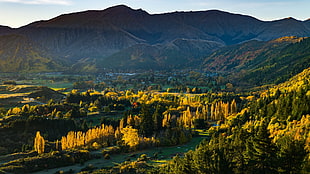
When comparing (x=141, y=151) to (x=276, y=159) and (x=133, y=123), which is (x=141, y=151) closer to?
(x=133, y=123)

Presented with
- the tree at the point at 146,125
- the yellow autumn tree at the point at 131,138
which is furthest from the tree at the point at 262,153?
the tree at the point at 146,125

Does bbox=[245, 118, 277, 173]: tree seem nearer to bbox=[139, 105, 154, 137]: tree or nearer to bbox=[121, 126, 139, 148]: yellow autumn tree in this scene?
bbox=[121, 126, 139, 148]: yellow autumn tree

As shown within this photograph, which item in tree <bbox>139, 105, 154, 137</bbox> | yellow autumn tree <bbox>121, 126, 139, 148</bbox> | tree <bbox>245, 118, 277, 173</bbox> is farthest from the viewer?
tree <bbox>139, 105, 154, 137</bbox>

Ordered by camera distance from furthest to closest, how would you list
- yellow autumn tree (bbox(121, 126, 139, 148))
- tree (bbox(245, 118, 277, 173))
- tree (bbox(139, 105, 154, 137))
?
tree (bbox(139, 105, 154, 137)), yellow autumn tree (bbox(121, 126, 139, 148)), tree (bbox(245, 118, 277, 173))

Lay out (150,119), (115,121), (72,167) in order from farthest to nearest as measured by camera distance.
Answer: (115,121)
(150,119)
(72,167)

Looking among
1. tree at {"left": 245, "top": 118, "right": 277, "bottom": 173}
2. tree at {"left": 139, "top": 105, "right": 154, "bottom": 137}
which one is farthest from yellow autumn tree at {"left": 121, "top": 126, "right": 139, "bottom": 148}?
tree at {"left": 245, "top": 118, "right": 277, "bottom": 173}

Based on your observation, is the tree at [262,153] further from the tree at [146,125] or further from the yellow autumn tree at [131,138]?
the tree at [146,125]

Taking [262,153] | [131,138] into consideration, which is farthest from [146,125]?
[262,153]

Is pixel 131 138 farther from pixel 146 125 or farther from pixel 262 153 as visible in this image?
pixel 262 153

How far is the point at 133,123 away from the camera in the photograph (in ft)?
471

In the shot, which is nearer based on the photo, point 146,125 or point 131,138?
point 131,138

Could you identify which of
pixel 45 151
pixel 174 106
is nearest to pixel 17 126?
pixel 45 151

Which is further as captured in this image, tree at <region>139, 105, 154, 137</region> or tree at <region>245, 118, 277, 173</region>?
tree at <region>139, 105, 154, 137</region>

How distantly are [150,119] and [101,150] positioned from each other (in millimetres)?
33331
